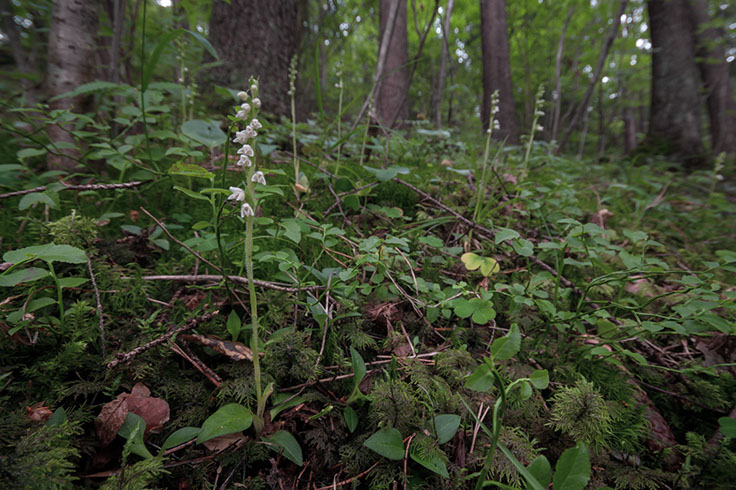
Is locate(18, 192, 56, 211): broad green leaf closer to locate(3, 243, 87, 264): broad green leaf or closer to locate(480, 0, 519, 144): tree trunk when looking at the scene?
locate(3, 243, 87, 264): broad green leaf

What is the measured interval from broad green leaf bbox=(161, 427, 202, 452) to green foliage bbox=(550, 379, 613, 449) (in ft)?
4.22

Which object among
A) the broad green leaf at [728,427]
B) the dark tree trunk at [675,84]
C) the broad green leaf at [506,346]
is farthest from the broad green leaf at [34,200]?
the dark tree trunk at [675,84]

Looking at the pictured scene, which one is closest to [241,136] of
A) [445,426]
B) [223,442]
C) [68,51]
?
[223,442]

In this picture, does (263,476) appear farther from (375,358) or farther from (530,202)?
(530,202)

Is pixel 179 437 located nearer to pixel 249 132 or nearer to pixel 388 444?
pixel 388 444

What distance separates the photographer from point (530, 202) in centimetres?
207

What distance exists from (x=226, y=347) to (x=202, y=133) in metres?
1.31

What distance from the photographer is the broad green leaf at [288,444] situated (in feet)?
3.27

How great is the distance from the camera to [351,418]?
3.69ft

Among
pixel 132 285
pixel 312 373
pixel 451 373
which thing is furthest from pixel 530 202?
pixel 132 285

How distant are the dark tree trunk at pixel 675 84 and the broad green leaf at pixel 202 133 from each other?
318 inches

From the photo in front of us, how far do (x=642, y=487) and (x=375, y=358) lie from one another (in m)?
1.05

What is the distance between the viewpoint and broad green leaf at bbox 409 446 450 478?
37.5 inches

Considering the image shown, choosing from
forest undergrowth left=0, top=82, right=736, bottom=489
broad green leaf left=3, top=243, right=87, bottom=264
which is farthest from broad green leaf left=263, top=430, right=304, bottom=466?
broad green leaf left=3, top=243, right=87, bottom=264
